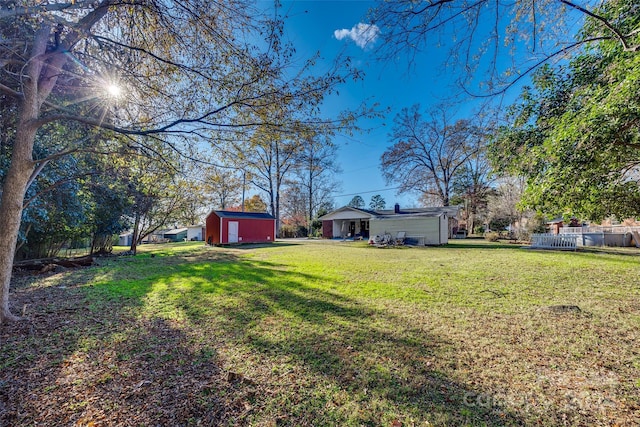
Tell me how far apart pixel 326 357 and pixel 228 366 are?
97cm

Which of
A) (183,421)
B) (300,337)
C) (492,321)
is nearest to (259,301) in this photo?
(300,337)

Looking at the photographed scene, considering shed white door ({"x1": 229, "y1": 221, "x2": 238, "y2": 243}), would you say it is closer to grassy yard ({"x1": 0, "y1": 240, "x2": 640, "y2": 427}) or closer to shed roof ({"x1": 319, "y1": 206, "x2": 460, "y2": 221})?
shed roof ({"x1": 319, "y1": 206, "x2": 460, "y2": 221})

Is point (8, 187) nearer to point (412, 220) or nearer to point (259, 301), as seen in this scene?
point (259, 301)

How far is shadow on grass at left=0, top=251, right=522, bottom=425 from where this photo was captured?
6.01 feet

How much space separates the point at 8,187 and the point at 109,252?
11.3 m

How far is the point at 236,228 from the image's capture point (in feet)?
64.9

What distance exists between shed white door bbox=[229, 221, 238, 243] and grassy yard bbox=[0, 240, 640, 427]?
566 inches

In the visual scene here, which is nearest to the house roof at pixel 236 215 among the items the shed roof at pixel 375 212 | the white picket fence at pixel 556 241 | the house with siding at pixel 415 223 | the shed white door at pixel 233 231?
the shed white door at pixel 233 231

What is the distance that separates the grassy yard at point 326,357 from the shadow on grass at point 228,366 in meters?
0.01

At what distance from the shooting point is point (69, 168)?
6.46 metres

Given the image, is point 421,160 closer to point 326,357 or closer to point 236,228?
point 236,228

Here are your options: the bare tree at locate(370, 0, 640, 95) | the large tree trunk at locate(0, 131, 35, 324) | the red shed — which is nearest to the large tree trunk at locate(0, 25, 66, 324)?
the large tree trunk at locate(0, 131, 35, 324)

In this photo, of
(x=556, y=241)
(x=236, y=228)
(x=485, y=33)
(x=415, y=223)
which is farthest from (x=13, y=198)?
(x=415, y=223)

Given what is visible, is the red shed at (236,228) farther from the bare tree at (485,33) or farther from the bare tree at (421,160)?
the bare tree at (485,33)
